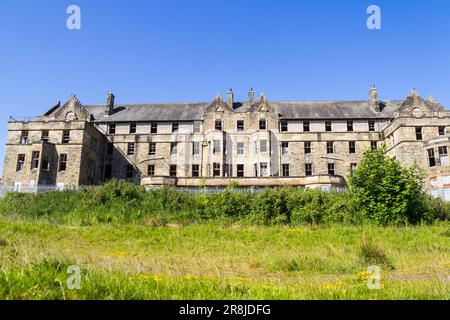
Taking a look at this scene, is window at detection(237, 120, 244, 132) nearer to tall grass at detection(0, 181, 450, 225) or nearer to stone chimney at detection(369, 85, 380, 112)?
stone chimney at detection(369, 85, 380, 112)

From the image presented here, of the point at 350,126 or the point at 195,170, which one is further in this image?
the point at 350,126

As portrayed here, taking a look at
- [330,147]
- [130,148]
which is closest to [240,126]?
[330,147]

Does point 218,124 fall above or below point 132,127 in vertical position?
above

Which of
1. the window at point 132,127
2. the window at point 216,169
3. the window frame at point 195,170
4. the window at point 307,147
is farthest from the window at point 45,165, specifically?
the window at point 307,147

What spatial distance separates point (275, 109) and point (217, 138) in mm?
9178

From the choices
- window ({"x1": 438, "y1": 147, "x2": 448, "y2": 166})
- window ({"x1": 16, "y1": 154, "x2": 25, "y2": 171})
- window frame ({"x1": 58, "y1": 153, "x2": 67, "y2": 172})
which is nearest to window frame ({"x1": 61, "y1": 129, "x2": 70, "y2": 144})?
window frame ({"x1": 58, "y1": 153, "x2": 67, "y2": 172})

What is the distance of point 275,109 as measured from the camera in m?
46.2

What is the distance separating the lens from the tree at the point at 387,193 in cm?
2169

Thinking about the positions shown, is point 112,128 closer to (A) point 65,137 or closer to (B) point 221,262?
(A) point 65,137

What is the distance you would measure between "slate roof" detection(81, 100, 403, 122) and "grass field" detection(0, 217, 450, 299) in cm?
2682

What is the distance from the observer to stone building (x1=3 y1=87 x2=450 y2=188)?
39062mm

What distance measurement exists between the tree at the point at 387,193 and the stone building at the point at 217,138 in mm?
17449

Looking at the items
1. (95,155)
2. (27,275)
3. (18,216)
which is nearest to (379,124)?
Result: (95,155)
